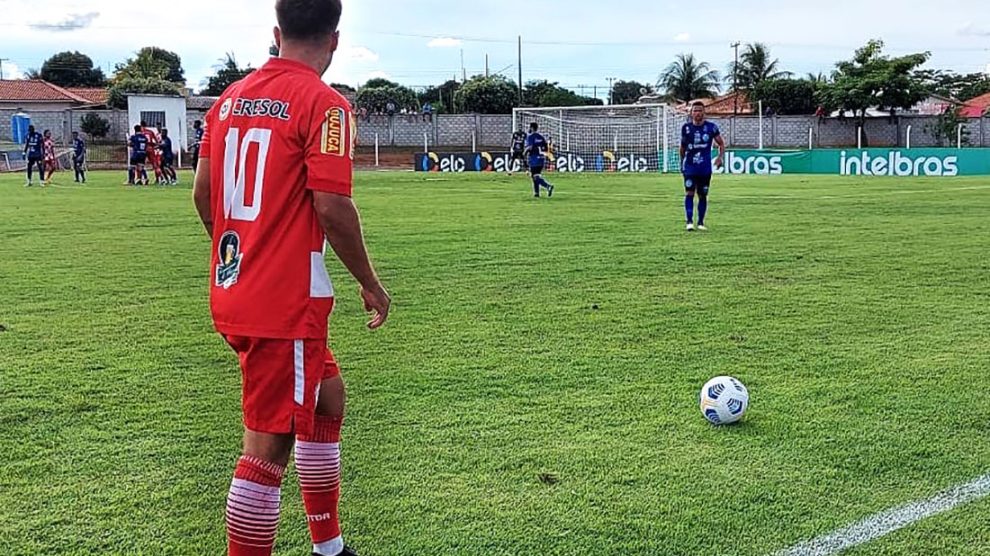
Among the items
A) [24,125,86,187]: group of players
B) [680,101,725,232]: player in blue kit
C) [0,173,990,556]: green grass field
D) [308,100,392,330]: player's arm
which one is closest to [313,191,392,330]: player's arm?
[308,100,392,330]: player's arm

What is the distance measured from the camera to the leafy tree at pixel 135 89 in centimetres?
6328

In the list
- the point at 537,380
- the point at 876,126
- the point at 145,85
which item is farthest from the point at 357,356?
the point at 145,85

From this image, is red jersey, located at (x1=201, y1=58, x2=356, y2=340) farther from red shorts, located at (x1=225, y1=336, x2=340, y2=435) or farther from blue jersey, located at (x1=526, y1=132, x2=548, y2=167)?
blue jersey, located at (x1=526, y1=132, x2=548, y2=167)

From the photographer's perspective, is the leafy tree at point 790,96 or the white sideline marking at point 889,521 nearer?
the white sideline marking at point 889,521

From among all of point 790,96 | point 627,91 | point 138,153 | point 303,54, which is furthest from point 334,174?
point 627,91

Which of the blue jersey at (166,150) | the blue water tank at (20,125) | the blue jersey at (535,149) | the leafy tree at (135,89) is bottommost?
the blue jersey at (535,149)

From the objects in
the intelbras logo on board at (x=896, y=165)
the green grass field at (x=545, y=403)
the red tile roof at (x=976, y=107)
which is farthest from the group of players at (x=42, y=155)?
the red tile roof at (x=976, y=107)

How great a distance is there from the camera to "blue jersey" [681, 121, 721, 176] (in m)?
14.1

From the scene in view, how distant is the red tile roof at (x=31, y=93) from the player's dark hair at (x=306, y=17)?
3003 inches

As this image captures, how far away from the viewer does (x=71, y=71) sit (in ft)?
319

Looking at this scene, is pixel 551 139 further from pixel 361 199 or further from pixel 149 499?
pixel 149 499

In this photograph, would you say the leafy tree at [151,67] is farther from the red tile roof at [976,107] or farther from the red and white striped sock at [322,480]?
the red and white striped sock at [322,480]

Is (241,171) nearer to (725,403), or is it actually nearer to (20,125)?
(725,403)

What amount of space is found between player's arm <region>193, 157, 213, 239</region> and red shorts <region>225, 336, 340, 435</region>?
530 millimetres
